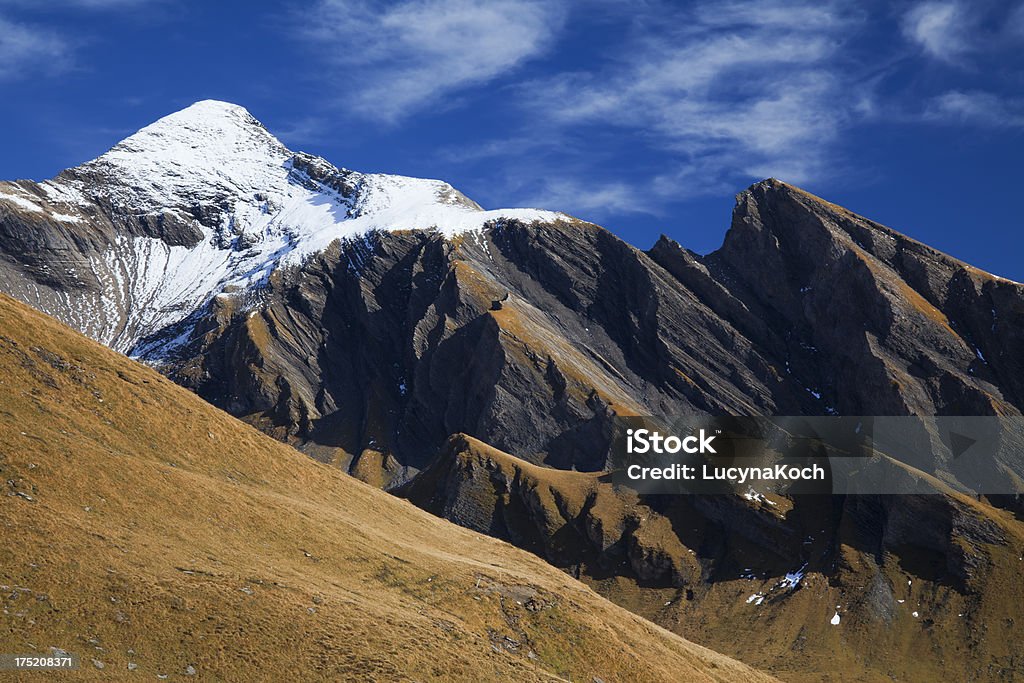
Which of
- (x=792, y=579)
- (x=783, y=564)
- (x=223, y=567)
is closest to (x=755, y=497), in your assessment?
(x=783, y=564)

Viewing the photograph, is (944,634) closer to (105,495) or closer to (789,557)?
(789,557)

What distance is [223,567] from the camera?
5772 centimetres

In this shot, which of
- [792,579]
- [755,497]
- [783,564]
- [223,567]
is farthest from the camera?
[755,497]

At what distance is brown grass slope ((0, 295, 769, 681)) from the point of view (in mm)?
49469

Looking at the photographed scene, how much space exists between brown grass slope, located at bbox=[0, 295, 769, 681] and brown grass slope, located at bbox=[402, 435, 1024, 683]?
2184 inches

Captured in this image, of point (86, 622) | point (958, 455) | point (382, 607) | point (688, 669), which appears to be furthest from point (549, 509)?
point (86, 622)

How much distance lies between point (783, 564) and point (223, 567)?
117022 millimetres

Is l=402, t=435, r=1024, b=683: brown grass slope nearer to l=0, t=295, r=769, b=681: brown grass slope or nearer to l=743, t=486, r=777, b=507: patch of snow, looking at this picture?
l=743, t=486, r=777, b=507: patch of snow

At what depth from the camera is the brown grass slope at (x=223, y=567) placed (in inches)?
1948

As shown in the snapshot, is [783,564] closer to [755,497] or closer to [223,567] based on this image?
[755,497]

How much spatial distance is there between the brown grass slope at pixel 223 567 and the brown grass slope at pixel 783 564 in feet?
182

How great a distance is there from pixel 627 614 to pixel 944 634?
7316 centimetres

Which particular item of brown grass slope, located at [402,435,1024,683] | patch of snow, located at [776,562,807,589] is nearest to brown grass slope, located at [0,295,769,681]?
brown grass slope, located at [402,435,1024,683]

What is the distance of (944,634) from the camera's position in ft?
449
